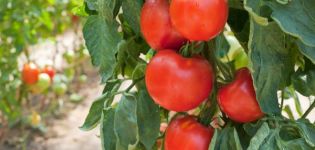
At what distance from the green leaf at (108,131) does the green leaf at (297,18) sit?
0.94 ft

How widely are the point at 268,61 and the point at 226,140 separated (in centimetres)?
13

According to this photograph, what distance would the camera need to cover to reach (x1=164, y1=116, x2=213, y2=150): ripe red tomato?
759 mm

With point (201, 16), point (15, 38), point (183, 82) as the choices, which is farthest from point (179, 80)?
point (15, 38)

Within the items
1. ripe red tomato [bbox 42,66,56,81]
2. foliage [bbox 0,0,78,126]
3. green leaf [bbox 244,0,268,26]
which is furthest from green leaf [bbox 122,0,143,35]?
ripe red tomato [bbox 42,66,56,81]

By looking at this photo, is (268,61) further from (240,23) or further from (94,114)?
(94,114)

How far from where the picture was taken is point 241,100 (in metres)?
0.73

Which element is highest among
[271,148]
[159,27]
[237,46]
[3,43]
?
[159,27]

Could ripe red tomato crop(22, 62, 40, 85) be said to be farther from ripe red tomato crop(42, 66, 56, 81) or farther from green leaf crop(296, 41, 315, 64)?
green leaf crop(296, 41, 315, 64)

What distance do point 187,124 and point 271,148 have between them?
0.14m

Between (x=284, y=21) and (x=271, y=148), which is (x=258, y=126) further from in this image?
(x=284, y=21)

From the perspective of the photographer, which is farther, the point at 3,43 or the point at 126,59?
the point at 3,43

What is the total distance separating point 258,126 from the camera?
73cm

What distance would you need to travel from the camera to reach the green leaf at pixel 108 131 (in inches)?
31.0

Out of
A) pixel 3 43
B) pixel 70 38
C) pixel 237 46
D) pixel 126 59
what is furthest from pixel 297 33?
pixel 70 38
